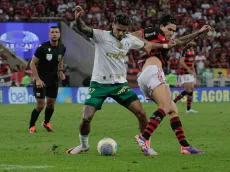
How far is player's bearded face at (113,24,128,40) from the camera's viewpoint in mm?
12098

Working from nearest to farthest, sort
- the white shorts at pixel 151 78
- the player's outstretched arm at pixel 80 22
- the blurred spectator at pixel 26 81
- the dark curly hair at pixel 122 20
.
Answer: the player's outstretched arm at pixel 80 22 < the dark curly hair at pixel 122 20 < the white shorts at pixel 151 78 < the blurred spectator at pixel 26 81

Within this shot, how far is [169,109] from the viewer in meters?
12.3

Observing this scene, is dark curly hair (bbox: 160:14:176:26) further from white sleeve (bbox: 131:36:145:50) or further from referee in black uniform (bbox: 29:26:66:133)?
referee in black uniform (bbox: 29:26:66:133)

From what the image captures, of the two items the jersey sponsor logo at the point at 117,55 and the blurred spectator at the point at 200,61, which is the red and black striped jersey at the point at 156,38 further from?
the blurred spectator at the point at 200,61

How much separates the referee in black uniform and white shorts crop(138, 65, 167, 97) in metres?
5.70

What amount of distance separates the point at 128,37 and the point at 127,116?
12317 mm

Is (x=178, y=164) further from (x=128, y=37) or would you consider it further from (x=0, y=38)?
(x=0, y=38)

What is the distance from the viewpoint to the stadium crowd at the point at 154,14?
42125mm

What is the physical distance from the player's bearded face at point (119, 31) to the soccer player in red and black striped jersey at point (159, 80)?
55cm

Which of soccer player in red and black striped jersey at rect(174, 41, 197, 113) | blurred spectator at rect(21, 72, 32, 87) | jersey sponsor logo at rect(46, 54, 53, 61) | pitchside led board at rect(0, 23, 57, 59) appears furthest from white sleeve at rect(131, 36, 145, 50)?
pitchside led board at rect(0, 23, 57, 59)

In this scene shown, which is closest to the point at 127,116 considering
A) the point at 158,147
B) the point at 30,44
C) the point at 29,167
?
the point at 158,147

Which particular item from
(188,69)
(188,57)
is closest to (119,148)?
(188,69)

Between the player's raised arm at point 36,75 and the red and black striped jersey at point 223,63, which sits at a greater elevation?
the player's raised arm at point 36,75

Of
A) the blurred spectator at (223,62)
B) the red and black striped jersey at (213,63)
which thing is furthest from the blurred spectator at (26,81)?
the blurred spectator at (223,62)
